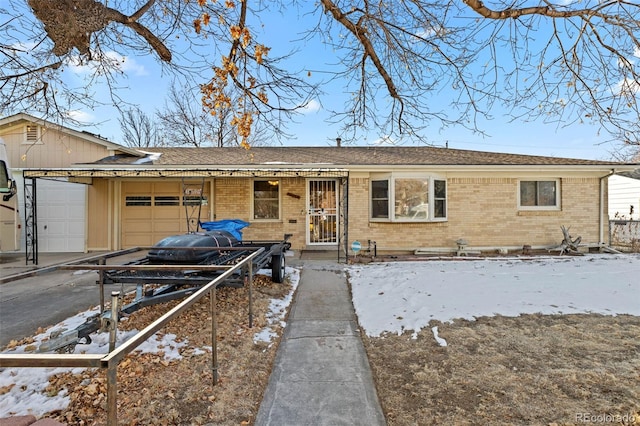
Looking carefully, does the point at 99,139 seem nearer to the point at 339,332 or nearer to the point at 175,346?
the point at 175,346

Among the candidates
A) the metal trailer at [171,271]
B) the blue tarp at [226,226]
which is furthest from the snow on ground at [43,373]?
the blue tarp at [226,226]

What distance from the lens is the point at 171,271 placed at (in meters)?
4.07

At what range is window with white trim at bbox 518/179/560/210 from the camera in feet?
34.1

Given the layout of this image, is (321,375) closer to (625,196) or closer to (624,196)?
(625,196)

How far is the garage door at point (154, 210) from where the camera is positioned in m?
10.8

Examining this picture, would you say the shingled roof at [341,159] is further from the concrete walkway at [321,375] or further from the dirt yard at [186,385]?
the dirt yard at [186,385]

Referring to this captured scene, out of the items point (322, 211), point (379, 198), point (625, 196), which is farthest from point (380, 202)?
point (625, 196)

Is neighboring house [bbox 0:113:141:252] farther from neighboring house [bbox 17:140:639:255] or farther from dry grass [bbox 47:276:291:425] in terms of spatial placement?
dry grass [bbox 47:276:291:425]

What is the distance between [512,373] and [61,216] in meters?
13.1

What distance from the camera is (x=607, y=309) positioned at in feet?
16.0

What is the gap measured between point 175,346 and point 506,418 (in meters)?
3.37

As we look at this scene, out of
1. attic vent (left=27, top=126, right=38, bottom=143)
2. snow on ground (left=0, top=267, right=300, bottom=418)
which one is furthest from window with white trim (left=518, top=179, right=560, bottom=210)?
attic vent (left=27, top=126, right=38, bottom=143)

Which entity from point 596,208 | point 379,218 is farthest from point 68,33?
point 596,208

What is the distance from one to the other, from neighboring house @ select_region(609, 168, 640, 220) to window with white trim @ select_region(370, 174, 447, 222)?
16.1 m
